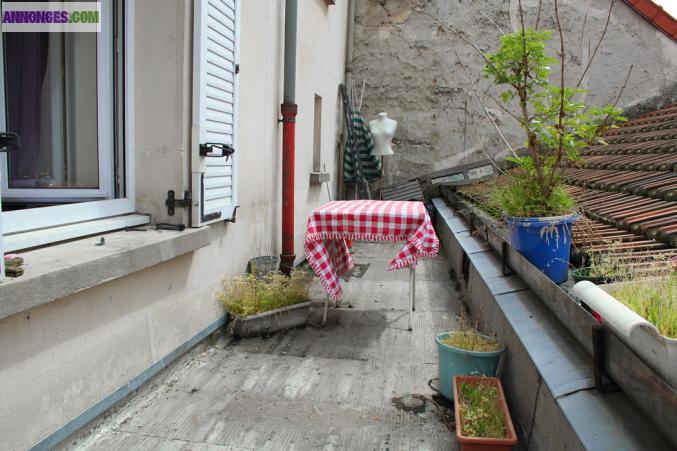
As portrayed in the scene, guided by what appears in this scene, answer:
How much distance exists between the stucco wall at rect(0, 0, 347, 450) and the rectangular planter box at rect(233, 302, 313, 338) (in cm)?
23

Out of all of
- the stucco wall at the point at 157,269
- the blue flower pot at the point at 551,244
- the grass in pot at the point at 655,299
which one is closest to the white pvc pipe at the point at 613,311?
→ the grass in pot at the point at 655,299

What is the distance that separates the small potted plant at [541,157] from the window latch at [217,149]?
5.69 feet

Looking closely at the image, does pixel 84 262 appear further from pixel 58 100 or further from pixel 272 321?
pixel 272 321

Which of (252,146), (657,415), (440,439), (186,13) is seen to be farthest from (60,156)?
(657,415)

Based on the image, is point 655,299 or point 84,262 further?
point 84,262

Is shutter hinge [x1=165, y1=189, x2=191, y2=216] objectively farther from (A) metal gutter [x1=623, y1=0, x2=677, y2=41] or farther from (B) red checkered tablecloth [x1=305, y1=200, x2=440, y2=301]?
(A) metal gutter [x1=623, y1=0, x2=677, y2=41]

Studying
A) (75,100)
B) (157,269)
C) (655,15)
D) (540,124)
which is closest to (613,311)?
(540,124)

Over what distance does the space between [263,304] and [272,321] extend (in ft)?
0.53

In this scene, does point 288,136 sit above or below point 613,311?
above

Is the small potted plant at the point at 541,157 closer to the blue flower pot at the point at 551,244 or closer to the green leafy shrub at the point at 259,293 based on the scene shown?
the blue flower pot at the point at 551,244

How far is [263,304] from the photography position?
173 inches

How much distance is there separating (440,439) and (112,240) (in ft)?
6.36

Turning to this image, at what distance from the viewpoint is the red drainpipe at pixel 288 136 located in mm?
5465

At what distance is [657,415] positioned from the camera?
60.3 inches
